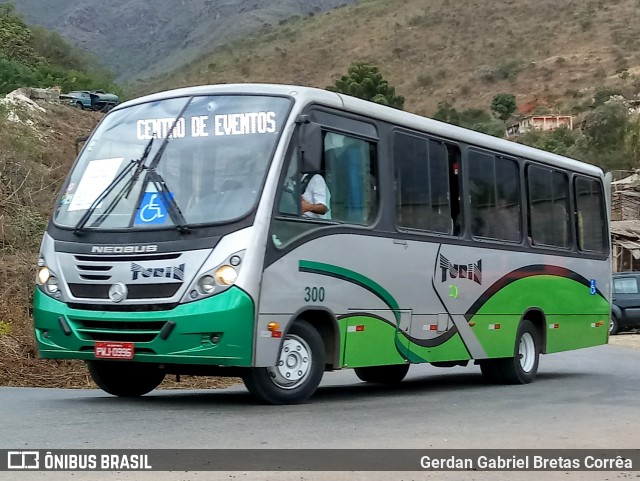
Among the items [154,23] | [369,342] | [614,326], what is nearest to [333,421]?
[369,342]

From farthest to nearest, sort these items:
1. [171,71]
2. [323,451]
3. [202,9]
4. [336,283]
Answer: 1. [202,9]
2. [171,71]
3. [336,283]
4. [323,451]

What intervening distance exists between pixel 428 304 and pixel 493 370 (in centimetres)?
285

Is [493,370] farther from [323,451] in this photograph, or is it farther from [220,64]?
[220,64]

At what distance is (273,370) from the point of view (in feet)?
31.4

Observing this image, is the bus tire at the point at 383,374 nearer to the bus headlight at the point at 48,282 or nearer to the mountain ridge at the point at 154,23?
Result: the bus headlight at the point at 48,282

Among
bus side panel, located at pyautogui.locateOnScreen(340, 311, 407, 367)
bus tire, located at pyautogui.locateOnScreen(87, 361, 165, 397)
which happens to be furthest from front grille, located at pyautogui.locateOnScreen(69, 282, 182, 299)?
bus side panel, located at pyautogui.locateOnScreen(340, 311, 407, 367)

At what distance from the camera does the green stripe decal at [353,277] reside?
9.80 metres

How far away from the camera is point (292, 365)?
31.8 feet

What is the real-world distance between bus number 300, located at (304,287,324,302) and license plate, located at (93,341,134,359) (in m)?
1.67

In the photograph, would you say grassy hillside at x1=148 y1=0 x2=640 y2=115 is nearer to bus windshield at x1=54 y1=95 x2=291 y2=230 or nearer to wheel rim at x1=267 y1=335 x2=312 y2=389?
bus windshield at x1=54 y1=95 x2=291 y2=230

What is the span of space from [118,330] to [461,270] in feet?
15.7

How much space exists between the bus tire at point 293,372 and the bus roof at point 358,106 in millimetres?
2185

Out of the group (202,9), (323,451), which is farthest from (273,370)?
(202,9)
